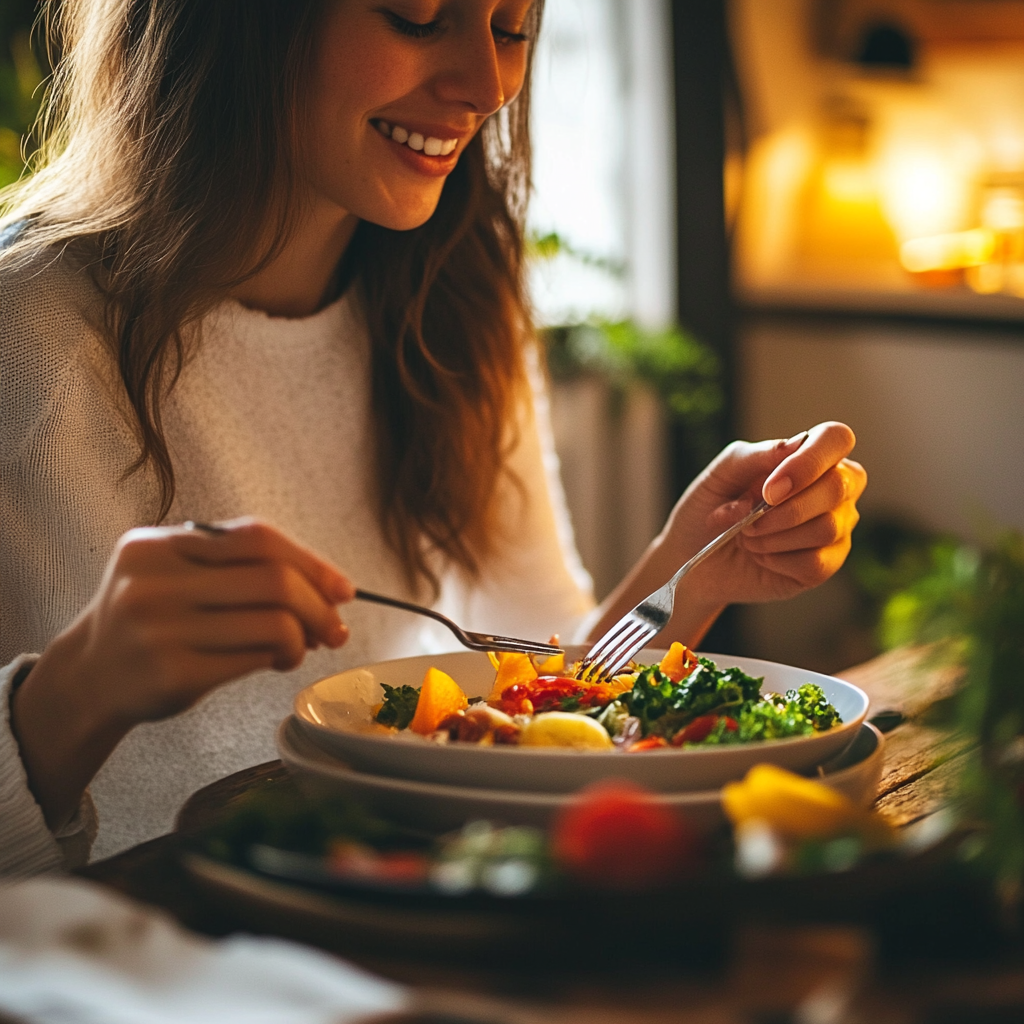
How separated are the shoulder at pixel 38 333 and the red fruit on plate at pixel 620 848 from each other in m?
0.88

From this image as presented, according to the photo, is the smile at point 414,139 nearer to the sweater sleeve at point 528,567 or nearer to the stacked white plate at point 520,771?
the sweater sleeve at point 528,567

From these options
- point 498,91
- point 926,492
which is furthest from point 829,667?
point 498,91

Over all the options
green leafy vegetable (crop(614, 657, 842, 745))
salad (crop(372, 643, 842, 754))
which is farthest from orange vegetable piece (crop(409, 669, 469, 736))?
green leafy vegetable (crop(614, 657, 842, 745))

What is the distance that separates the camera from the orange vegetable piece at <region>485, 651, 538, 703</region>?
985 mm

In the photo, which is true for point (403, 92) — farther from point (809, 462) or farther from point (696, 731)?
point (696, 731)

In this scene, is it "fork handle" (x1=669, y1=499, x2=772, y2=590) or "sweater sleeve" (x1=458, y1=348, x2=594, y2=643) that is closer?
"fork handle" (x1=669, y1=499, x2=772, y2=590)

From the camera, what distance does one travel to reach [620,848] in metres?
0.57

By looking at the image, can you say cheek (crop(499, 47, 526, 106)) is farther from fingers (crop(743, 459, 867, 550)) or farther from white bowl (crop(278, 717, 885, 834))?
white bowl (crop(278, 717, 885, 834))

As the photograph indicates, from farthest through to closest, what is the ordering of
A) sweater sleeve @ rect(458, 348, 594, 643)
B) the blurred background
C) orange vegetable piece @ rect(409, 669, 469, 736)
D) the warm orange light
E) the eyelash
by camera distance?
the warm orange light, the blurred background, sweater sleeve @ rect(458, 348, 594, 643), the eyelash, orange vegetable piece @ rect(409, 669, 469, 736)

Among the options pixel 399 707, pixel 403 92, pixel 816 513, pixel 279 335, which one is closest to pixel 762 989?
pixel 399 707

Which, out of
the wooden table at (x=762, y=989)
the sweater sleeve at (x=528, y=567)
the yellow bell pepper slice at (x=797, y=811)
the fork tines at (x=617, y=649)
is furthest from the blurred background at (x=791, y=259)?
the wooden table at (x=762, y=989)

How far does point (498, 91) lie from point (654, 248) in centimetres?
287

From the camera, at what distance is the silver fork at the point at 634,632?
3.38 feet

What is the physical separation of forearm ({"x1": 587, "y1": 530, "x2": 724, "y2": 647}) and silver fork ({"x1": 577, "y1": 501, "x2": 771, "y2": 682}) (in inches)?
5.6
